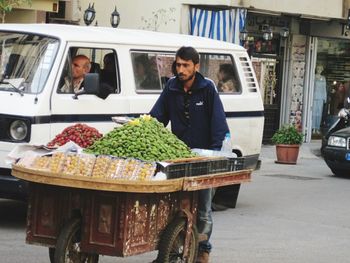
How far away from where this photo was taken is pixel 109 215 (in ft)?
21.1

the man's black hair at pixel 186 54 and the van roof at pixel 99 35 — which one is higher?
the van roof at pixel 99 35

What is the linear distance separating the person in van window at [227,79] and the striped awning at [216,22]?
8.59 metres

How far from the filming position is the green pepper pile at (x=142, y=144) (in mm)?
6637

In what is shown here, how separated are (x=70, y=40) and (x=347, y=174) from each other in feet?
31.2

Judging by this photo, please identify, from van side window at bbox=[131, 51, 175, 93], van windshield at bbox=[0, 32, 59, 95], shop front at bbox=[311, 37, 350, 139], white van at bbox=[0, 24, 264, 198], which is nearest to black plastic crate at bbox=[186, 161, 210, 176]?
white van at bbox=[0, 24, 264, 198]

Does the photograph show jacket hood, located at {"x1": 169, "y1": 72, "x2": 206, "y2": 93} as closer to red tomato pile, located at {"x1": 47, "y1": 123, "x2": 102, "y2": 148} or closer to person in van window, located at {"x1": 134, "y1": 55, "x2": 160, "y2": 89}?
red tomato pile, located at {"x1": 47, "y1": 123, "x2": 102, "y2": 148}

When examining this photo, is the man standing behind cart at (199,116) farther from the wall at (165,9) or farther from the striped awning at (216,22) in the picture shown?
the striped awning at (216,22)

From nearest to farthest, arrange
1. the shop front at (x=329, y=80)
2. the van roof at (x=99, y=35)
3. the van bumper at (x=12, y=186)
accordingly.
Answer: the van bumper at (x=12, y=186), the van roof at (x=99, y=35), the shop front at (x=329, y=80)

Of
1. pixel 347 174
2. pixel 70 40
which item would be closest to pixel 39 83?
pixel 70 40

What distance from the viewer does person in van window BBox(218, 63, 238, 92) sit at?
12.0m

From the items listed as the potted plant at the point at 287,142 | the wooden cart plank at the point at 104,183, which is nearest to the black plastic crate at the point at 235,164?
the wooden cart plank at the point at 104,183

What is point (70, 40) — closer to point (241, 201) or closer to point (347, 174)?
point (241, 201)

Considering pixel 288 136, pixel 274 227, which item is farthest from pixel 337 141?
pixel 274 227

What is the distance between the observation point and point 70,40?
9.88m
